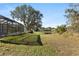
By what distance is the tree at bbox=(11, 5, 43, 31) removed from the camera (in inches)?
159

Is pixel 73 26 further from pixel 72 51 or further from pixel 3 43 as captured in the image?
pixel 3 43

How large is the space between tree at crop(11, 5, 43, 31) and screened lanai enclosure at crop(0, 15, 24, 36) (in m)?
0.07

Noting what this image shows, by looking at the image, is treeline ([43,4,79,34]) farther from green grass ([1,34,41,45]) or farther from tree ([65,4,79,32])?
green grass ([1,34,41,45])

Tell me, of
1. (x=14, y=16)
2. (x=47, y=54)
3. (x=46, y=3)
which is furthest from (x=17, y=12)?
(x=47, y=54)

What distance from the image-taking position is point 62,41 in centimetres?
407

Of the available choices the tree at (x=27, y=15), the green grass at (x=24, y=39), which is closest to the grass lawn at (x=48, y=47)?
the green grass at (x=24, y=39)

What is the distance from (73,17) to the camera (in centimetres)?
404

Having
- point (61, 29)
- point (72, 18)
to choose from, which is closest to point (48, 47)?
point (61, 29)

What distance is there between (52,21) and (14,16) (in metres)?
0.48

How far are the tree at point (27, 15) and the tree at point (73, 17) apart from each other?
13.7 inches

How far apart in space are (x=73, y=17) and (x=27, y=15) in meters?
0.57

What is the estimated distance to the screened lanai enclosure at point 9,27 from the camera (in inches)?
158

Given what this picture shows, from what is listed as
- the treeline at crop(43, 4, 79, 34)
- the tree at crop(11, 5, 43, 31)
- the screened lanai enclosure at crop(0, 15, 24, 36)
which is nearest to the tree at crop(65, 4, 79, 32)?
the treeline at crop(43, 4, 79, 34)

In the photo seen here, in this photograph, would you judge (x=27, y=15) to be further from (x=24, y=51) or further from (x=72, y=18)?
(x=72, y=18)
